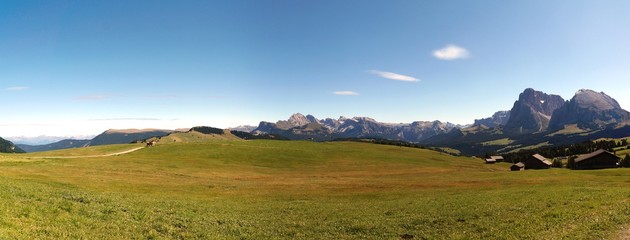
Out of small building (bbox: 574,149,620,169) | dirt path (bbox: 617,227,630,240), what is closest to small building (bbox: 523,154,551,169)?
small building (bbox: 574,149,620,169)

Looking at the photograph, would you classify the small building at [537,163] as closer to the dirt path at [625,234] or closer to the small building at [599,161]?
the small building at [599,161]

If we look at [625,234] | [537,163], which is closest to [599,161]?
[537,163]

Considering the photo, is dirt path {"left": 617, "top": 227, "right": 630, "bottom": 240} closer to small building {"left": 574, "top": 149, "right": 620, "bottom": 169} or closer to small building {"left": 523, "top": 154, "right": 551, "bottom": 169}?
→ small building {"left": 574, "top": 149, "right": 620, "bottom": 169}

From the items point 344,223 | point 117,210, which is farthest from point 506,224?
point 117,210

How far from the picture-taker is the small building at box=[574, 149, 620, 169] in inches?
4828

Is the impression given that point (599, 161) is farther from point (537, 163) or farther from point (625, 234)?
point (625, 234)

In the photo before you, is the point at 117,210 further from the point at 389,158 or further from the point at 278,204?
the point at 389,158

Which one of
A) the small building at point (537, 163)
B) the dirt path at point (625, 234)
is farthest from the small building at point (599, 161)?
the dirt path at point (625, 234)

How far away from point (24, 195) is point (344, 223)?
92.2 ft

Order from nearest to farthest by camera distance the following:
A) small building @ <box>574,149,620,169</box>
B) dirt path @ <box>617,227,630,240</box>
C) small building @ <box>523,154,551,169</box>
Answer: dirt path @ <box>617,227,630,240</box> → small building @ <box>574,149,620,169</box> → small building @ <box>523,154,551,169</box>

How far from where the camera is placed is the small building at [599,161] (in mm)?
122644

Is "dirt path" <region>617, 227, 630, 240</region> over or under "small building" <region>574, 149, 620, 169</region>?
over

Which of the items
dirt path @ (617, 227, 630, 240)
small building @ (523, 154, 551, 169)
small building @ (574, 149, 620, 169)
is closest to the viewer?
dirt path @ (617, 227, 630, 240)

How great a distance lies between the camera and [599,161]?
124688 mm
